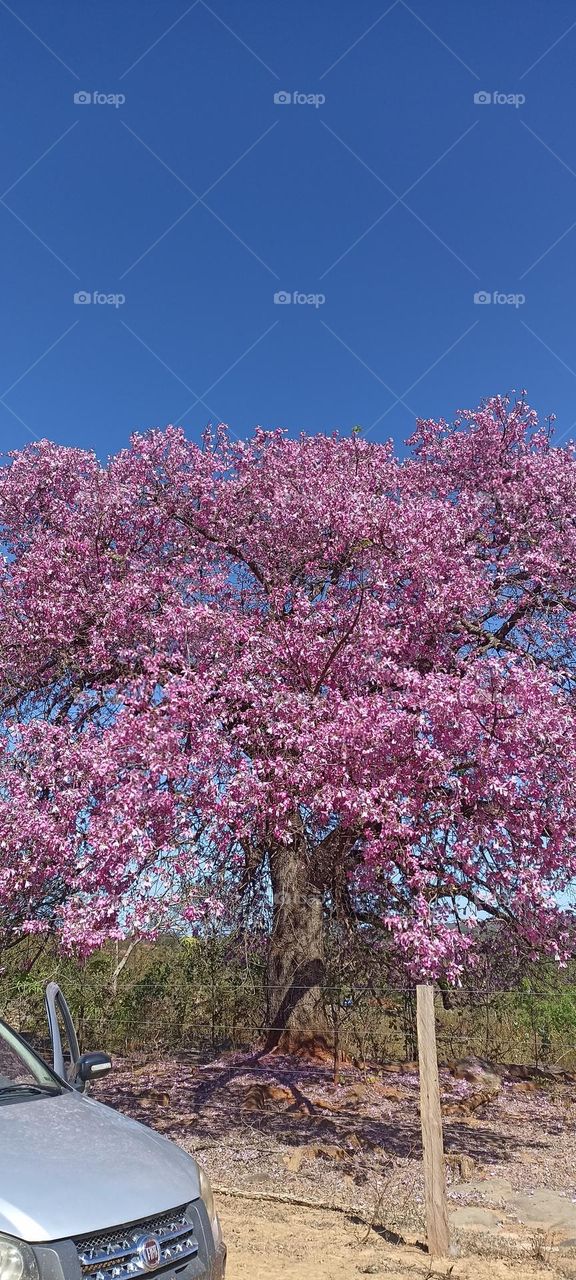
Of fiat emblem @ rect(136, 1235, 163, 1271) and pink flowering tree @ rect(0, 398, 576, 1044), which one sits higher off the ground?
pink flowering tree @ rect(0, 398, 576, 1044)

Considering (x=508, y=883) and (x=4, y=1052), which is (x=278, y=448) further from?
(x=4, y=1052)

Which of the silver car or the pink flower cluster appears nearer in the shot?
the silver car

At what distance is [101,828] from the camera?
8836 mm

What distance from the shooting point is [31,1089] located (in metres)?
4.54

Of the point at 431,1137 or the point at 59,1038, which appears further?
the point at 431,1137

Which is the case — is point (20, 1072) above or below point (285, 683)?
below

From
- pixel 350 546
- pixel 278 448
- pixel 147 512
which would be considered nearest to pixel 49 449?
pixel 147 512

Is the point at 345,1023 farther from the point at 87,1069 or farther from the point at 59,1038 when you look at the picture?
the point at 87,1069

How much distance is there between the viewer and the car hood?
344 centimetres

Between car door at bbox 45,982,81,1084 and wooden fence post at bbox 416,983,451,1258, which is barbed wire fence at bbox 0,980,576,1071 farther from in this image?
car door at bbox 45,982,81,1084

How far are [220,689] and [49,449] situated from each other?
17.4 ft

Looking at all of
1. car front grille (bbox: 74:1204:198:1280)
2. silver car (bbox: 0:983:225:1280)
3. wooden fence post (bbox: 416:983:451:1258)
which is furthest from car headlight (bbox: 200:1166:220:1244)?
wooden fence post (bbox: 416:983:451:1258)

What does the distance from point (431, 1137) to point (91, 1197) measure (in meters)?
3.71

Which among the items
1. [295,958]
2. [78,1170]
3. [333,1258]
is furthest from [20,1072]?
[295,958]
